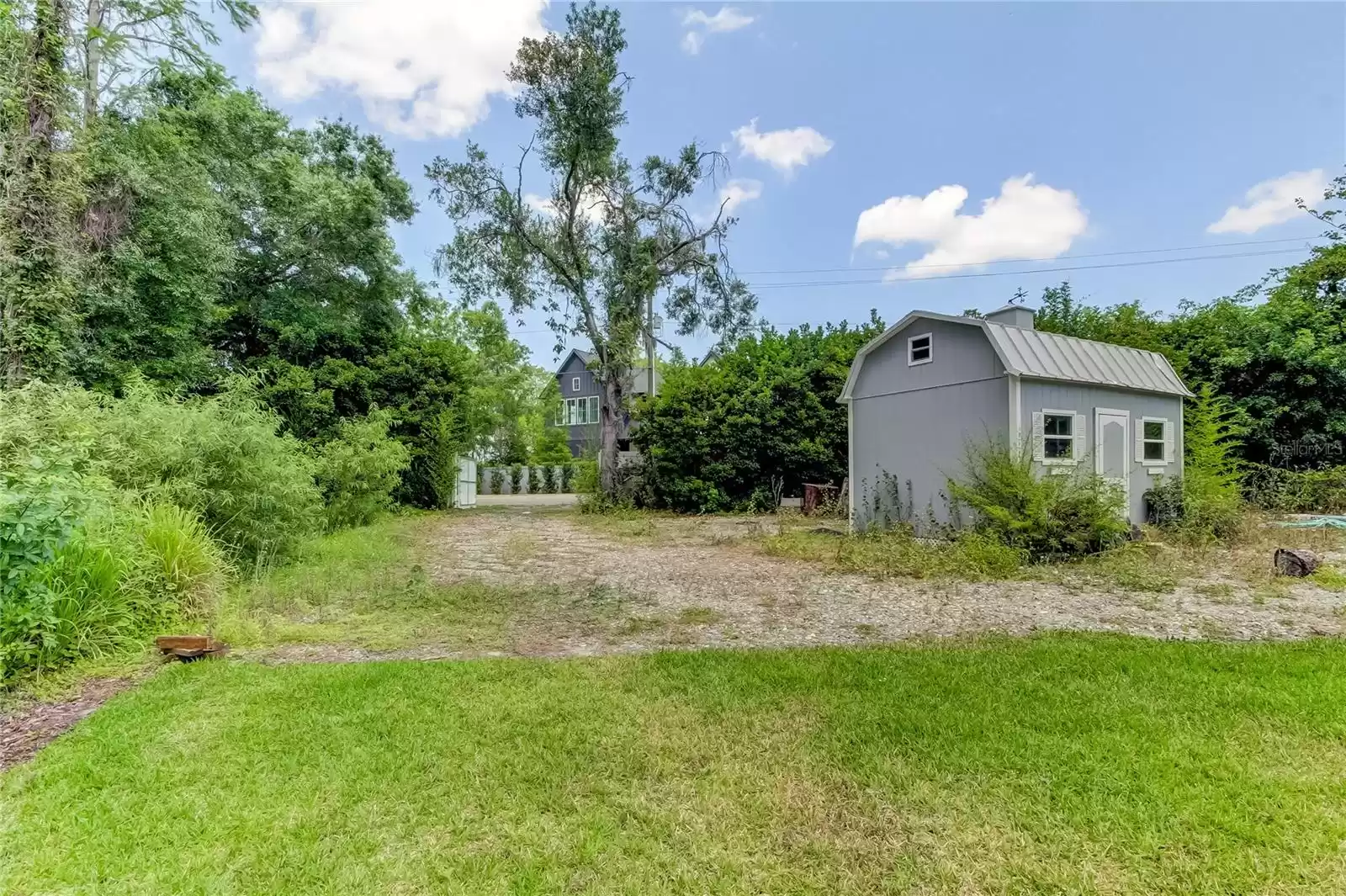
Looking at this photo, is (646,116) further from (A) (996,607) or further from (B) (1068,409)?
(A) (996,607)

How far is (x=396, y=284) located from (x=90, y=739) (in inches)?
472

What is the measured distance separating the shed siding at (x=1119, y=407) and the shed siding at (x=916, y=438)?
348mm

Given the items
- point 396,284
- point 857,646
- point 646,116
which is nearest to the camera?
point 857,646

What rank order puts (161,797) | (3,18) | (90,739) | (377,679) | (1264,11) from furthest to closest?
(1264,11), (3,18), (377,679), (90,739), (161,797)

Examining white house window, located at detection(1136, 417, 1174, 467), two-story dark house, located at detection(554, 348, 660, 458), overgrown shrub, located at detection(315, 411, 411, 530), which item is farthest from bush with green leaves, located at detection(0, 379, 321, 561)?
two-story dark house, located at detection(554, 348, 660, 458)

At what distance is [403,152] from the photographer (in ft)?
43.3

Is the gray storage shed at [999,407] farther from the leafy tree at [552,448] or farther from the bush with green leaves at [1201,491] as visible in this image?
the leafy tree at [552,448]

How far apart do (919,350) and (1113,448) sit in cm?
288

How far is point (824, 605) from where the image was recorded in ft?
16.1

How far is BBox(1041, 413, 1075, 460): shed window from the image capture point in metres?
7.60

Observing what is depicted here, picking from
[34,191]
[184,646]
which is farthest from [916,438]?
[34,191]

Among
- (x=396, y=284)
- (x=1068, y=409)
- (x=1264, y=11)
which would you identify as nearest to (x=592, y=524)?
(x=396, y=284)

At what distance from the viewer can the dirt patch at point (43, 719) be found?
8.11ft

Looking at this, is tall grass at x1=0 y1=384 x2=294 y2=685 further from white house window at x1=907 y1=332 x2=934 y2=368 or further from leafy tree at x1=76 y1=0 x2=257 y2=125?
white house window at x1=907 y1=332 x2=934 y2=368
